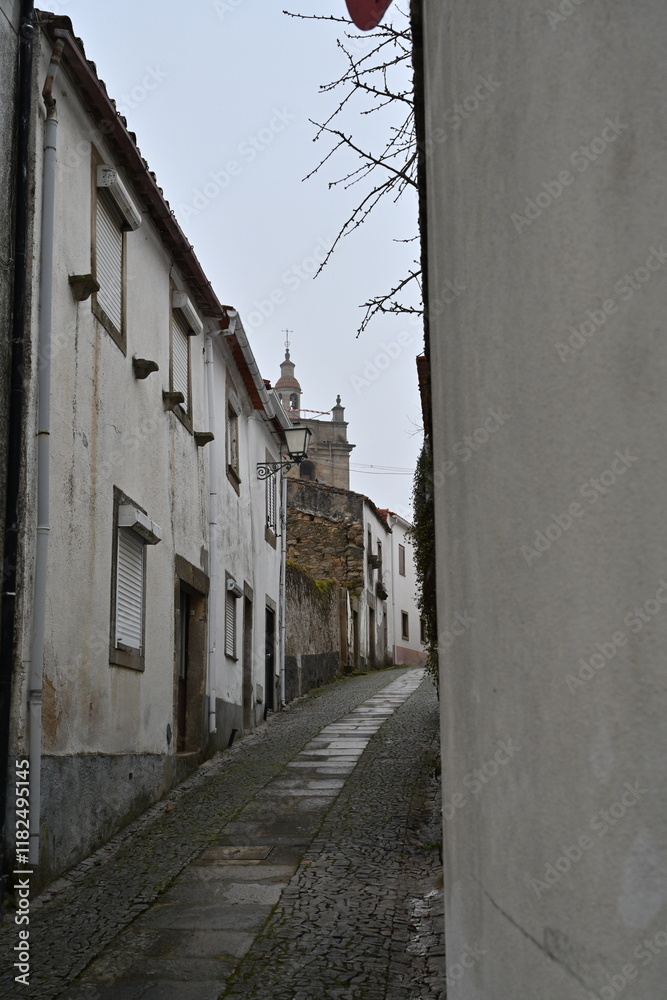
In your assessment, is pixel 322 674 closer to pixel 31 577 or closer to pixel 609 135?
pixel 31 577

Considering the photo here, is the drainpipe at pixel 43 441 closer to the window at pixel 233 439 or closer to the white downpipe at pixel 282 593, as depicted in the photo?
the window at pixel 233 439

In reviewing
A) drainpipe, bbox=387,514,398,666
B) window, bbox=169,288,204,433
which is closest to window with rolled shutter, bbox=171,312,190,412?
window, bbox=169,288,204,433

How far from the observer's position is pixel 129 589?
8.78 metres

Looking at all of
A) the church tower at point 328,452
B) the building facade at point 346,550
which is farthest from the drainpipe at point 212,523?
the church tower at point 328,452

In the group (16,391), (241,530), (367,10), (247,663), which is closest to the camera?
(367,10)

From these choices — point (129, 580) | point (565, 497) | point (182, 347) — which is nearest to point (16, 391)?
point (129, 580)

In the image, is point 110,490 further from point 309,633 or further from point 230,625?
point 309,633

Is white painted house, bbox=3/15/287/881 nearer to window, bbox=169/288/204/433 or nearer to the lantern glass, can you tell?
window, bbox=169/288/204/433

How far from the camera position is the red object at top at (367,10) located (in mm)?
3000

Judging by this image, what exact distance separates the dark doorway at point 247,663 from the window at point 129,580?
5174mm

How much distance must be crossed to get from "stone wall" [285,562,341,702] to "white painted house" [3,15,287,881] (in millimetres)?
5898

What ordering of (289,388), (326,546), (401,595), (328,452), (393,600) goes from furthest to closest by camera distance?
1. (289,388)
2. (328,452)
3. (401,595)
4. (393,600)
5. (326,546)

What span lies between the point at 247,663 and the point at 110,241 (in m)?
7.27

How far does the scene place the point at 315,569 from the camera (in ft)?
93.7
